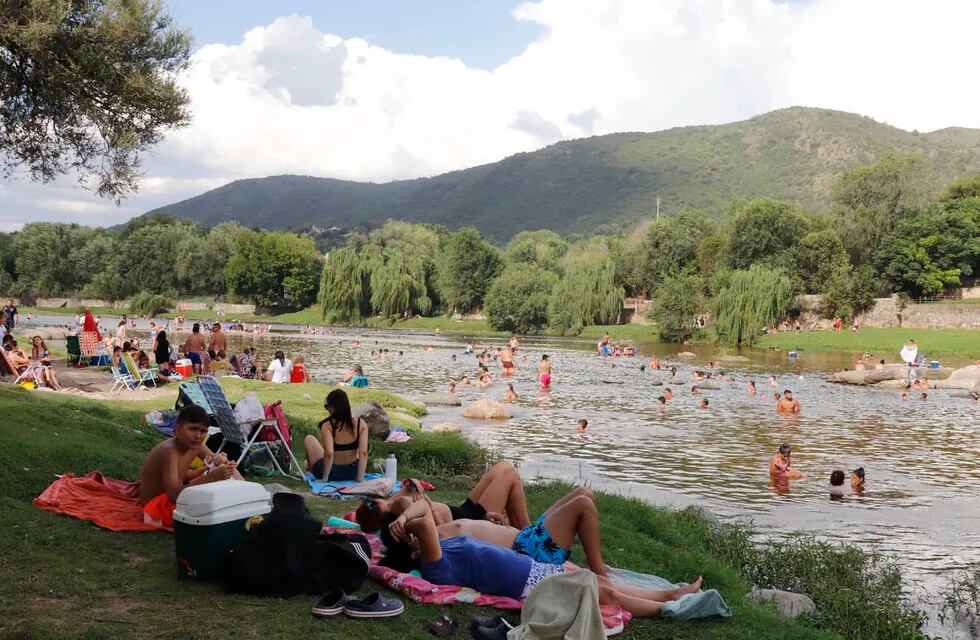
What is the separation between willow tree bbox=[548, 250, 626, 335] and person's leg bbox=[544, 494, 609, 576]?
6827 centimetres

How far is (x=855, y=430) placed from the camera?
79.3ft

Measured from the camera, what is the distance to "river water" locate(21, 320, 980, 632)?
1346 cm

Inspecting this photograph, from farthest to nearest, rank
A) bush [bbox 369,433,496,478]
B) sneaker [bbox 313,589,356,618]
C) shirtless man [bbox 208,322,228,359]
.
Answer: shirtless man [bbox 208,322,228,359]
bush [bbox 369,433,496,478]
sneaker [bbox 313,589,356,618]

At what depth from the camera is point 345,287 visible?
8412 cm

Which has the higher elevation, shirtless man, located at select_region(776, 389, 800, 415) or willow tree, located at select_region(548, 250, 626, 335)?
willow tree, located at select_region(548, 250, 626, 335)

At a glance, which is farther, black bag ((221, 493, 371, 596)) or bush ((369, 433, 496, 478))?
bush ((369, 433, 496, 478))

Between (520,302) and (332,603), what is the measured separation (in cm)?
7160

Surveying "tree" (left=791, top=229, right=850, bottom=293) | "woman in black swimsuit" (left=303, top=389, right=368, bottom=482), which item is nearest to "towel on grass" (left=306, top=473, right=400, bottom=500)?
"woman in black swimsuit" (left=303, top=389, right=368, bottom=482)

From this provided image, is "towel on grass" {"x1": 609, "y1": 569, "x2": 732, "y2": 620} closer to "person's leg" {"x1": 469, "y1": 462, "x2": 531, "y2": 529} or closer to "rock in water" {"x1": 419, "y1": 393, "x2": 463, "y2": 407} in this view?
"person's leg" {"x1": 469, "y1": 462, "x2": 531, "y2": 529}

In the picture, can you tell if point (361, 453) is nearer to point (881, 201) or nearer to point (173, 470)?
point (173, 470)

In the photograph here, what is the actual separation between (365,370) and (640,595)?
31856 millimetres

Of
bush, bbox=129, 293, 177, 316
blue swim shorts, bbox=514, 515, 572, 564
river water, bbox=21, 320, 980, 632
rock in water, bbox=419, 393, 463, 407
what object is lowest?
river water, bbox=21, 320, 980, 632

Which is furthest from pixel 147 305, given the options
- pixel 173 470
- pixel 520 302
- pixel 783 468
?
pixel 173 470

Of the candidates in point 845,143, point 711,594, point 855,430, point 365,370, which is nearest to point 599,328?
point 365,370
